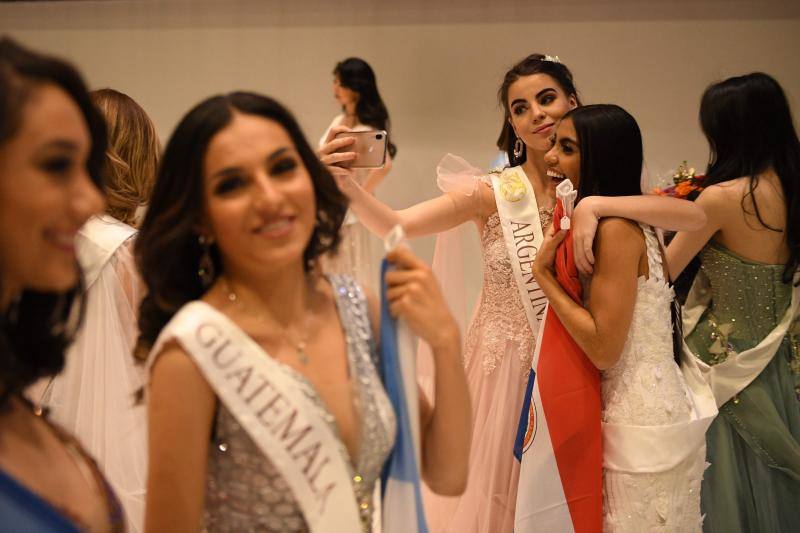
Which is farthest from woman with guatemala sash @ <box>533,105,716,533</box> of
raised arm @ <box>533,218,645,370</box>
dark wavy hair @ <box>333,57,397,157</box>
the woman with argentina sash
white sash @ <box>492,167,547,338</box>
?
dark wavy hair @ <box>333,57,397,157</box>

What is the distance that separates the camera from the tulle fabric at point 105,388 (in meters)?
1.98

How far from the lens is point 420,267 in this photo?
51.7 inches

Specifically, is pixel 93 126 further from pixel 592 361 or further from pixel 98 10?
pixel 98 10

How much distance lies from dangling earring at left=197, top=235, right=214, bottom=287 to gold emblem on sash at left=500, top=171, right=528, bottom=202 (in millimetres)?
1324

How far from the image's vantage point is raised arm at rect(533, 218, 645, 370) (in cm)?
196

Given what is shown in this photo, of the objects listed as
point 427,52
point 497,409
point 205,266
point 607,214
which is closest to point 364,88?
Answer: point 427,52

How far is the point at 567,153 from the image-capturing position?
2.17m

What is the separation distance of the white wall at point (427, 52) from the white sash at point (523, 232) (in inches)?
74.2

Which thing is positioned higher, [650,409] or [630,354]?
[630,354]

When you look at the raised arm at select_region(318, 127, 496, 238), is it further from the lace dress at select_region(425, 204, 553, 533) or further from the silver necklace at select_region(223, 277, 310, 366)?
the silver necklace at select_region(223, 277, 310, 366)

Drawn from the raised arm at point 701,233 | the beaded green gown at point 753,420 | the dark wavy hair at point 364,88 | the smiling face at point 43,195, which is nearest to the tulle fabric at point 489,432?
the raised arm at point 701,233

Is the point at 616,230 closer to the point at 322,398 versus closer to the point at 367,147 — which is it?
the point at 367,147

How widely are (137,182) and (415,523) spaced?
4.39 feet

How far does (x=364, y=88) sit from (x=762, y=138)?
209 centimetres
